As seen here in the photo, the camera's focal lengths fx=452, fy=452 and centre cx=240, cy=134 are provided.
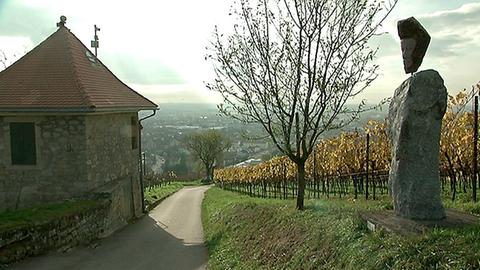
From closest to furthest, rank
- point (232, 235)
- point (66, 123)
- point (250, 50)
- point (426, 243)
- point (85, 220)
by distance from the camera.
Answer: point (426, 243)
point (250, 50)
point (232, 235)
point (85, 220)
point (66, 123)

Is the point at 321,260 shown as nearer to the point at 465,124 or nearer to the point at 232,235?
the point at 232,235

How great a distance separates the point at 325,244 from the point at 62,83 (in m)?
11.9

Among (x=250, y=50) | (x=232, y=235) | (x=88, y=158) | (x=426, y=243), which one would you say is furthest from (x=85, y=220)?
(x=426, y=243)

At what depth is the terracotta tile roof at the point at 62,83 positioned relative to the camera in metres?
14.6

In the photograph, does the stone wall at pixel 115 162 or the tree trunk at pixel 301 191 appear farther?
the stone wall at pixel 115 162

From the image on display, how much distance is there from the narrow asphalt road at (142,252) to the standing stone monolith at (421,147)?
6.20 metres

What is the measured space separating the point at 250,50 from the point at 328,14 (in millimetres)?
1942

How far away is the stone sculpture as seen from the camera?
22.1 feet

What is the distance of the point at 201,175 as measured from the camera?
2945 inches

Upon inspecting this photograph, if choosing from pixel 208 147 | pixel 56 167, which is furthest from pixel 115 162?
pixel 208 147

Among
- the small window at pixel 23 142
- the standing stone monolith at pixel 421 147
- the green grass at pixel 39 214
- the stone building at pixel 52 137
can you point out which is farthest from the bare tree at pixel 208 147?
the standing stone monolith at pixel 421 147

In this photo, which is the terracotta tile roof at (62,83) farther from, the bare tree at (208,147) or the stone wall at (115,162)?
the bare tree at (208,147)

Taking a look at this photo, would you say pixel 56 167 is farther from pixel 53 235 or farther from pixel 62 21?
pixel 62 21

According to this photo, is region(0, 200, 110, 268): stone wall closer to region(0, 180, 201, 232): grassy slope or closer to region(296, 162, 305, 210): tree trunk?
region(0, 180, 201, 232): grassy slope
